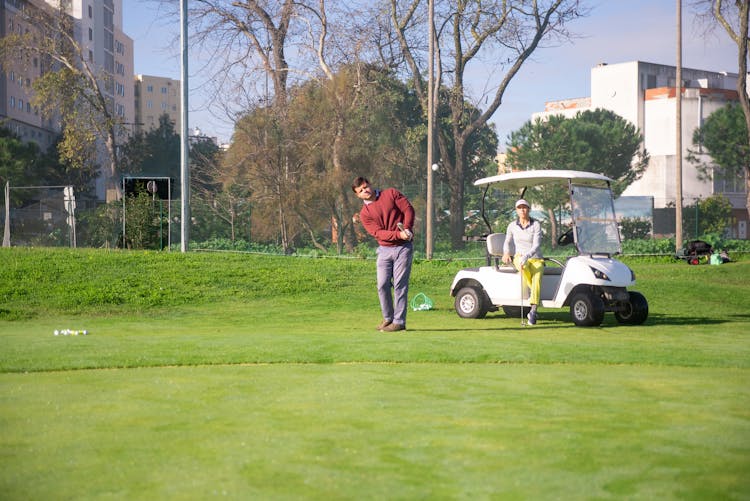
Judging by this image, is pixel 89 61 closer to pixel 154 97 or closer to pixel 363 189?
pixel 363 189

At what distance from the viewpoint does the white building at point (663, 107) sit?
88.6 m

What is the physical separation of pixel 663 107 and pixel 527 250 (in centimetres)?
8583

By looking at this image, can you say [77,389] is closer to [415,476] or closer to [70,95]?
[415,476]

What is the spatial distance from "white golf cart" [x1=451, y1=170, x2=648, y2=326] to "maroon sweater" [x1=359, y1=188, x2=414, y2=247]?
288cm

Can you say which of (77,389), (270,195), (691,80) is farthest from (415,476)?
(691,80)

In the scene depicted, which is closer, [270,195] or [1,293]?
[1,293]

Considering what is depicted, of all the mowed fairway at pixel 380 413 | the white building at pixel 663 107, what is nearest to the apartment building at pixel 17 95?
the white building at pixel 663 107

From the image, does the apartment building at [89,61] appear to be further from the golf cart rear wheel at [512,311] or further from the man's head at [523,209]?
the man's head at [523,209]

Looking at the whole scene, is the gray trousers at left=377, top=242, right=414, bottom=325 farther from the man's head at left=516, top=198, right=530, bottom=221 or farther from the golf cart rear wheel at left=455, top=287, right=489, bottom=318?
the golf cart rear wheel at left=455, top=287, right=489, bottom=318

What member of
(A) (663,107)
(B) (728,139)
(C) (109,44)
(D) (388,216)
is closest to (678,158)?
(D) (388,216)

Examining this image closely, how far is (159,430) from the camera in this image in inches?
232

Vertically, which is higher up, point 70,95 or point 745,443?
point 70,95

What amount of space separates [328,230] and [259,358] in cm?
2715

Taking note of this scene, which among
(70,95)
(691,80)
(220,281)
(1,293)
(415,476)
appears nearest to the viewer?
(415,476)
